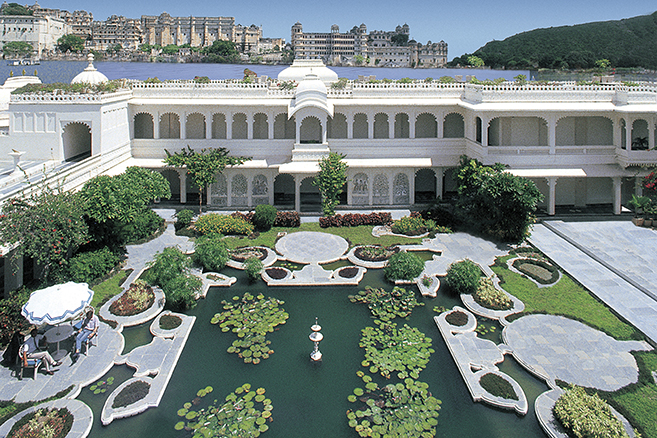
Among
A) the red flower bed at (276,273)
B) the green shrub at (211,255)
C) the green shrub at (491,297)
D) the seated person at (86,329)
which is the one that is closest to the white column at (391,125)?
the red flower bed at (276,273)

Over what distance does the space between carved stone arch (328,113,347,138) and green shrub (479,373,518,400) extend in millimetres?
19039

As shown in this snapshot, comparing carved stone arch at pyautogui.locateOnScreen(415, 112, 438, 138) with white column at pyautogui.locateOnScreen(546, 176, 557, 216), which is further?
carved stone arch at pyautogui.locateOnScreen(415, 112, 438, 138)

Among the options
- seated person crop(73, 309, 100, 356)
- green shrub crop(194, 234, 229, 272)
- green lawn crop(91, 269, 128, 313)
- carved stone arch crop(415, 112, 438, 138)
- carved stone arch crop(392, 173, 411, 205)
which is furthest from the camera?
carved stone arch crop(415, 112, 438, 138)

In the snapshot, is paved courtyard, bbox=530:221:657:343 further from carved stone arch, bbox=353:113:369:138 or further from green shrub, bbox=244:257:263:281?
green shrub, bbox=244:257:263:281

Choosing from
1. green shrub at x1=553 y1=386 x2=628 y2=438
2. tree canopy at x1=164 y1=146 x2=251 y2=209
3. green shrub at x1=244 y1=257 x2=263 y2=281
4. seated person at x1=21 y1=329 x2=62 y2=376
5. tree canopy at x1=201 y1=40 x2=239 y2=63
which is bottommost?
green shrub at x1=553 y1=386 x2=628 y2=438

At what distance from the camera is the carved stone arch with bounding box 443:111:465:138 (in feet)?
99.7

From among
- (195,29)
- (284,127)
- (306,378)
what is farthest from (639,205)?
(195,29)

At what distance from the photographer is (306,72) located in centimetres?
3309

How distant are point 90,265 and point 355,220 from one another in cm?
1260

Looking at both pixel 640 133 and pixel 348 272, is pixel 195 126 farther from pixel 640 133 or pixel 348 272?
pixel 640 133

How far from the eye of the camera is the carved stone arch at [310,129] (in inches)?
1188

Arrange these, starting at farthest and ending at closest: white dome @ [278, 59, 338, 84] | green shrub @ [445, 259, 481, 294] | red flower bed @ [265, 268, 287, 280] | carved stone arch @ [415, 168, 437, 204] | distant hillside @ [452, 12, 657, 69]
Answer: distant hillside @ [452, 12, 657, 69], white dome @ [278, 59, 338, 84], carved stone arch @ [415, 168, 437, 204], red flower bed @ [265, 268, 287, 280], green shrub @ [445, 259, 481, 294]

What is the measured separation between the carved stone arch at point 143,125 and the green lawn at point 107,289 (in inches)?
485

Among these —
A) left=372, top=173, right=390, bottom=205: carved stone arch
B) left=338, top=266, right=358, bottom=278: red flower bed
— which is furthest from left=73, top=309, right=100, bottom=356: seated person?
left=372, top=173, right=390, bottom=205: carved stone arch
